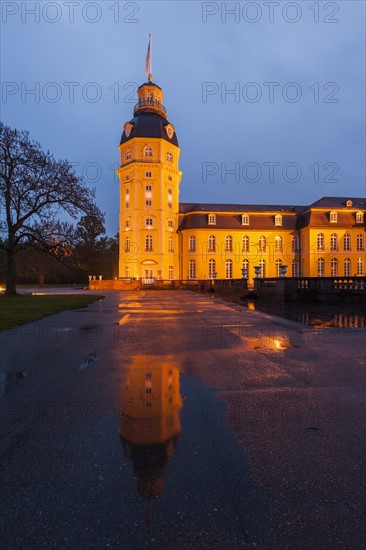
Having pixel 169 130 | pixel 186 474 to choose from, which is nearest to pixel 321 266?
pixel 169 130

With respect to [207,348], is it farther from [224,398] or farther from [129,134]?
[129,134]

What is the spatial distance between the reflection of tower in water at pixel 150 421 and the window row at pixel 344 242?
5668 cm

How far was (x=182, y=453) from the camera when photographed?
115 inches

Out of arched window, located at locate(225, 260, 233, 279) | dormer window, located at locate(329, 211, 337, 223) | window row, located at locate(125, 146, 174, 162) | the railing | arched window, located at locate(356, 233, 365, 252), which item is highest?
the railing

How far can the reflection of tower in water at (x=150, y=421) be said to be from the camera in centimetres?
267

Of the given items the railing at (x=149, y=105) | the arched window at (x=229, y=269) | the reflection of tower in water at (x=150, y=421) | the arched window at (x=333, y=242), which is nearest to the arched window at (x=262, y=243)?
the arched window at (x=229, y=269)

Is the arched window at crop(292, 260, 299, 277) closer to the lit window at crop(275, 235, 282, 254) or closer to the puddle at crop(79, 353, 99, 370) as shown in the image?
the lit window at crop(275, 235, 282, 254)

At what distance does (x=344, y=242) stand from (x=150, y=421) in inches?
2400

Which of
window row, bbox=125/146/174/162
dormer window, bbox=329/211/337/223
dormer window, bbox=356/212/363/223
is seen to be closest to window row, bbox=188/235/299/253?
dormer window, bbox=329/211/337/223

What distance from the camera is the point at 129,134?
192ft

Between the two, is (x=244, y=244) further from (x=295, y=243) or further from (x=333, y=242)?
(x=333, y=242)

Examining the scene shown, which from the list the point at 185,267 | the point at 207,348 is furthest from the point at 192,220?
the point at 207,348

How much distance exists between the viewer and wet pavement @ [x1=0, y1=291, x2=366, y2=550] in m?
2.07

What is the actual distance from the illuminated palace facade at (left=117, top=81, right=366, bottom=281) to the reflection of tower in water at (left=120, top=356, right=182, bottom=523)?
2015 inches
